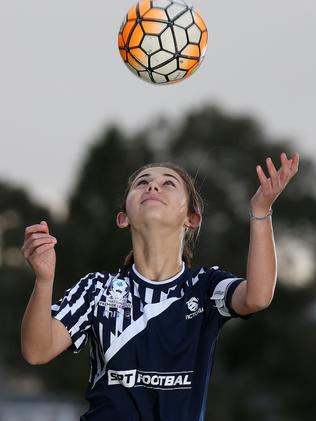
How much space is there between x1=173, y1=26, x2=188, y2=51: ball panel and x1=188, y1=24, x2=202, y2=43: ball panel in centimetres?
4

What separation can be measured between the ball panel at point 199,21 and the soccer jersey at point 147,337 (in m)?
2.10

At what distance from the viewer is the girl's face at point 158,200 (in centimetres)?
594

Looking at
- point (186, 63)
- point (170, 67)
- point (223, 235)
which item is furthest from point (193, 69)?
point (223, 235)

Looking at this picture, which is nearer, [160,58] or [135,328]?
[135,328]

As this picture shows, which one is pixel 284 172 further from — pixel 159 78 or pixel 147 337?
pixel 159 78

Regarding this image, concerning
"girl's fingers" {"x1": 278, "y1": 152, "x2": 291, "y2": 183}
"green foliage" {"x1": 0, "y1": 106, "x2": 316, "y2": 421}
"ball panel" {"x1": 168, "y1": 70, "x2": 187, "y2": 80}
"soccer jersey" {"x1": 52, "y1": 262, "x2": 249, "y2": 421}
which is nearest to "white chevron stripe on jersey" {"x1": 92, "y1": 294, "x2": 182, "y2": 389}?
"soccer jersey" {"x1": 52, "y1": 262, "x2": 249, "y2": 421}

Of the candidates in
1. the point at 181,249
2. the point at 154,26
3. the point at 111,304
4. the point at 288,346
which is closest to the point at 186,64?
the point at 154,26

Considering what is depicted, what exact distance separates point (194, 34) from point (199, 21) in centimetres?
14

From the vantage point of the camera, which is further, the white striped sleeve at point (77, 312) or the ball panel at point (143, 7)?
the ball panel at point (143, 7)

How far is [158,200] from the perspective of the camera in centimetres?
599

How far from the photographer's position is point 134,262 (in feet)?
20.1

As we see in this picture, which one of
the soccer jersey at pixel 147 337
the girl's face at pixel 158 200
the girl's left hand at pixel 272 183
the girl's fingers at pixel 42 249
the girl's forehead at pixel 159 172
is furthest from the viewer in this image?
the girl's forehead at pixel 159 172

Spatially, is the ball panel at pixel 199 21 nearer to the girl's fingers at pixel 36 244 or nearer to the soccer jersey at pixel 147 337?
the soccer jersey at pixel 147 337

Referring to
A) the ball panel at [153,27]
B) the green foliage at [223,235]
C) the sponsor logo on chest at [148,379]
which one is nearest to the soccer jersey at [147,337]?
the sponsor logo on chest at [148,379]
